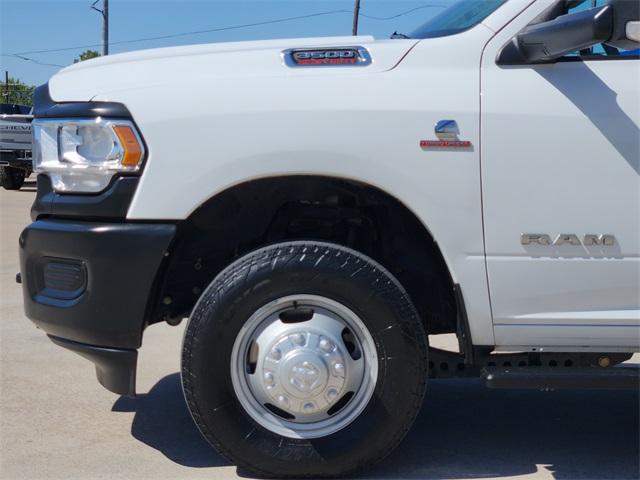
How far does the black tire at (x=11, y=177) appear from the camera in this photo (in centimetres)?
1920

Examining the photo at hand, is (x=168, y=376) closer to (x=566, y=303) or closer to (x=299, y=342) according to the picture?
(x=299, y=342)

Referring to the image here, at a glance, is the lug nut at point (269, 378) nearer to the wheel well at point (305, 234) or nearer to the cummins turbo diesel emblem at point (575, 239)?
the wheel well at point (305, 234)

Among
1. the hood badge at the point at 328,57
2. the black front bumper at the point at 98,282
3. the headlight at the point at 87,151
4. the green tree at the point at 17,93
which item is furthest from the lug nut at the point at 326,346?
the green tree at the point at 17,93

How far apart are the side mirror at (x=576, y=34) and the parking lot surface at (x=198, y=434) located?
5.48 ft

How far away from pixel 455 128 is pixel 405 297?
2.16ft

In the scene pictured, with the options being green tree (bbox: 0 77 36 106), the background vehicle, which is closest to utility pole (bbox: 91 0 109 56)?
the background vehicle

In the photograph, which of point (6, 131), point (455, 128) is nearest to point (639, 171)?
point (455, 128)

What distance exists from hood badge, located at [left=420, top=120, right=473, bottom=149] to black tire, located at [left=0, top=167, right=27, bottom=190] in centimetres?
1783

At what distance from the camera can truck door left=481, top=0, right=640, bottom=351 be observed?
9.93 ft

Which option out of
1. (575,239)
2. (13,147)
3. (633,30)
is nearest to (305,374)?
(575,239)

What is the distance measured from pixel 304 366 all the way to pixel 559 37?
4.93 ft

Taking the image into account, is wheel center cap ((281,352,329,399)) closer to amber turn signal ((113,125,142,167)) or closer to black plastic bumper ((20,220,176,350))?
black plastic bumper ((20,220,176,350))

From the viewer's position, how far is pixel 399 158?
9.95 feet

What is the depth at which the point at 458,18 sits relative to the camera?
3477 mm
